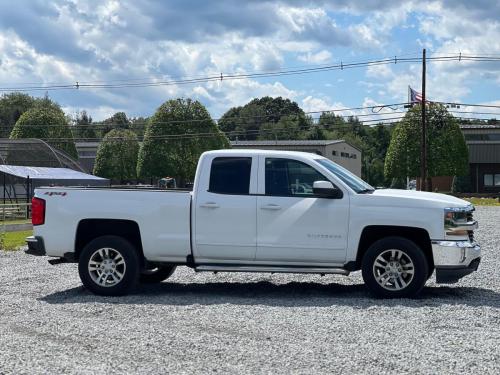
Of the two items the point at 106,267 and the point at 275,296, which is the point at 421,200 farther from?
the point at 106,267

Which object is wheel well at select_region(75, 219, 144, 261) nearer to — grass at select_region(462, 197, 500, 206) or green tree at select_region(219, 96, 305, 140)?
grass at select_region(462, 197, 500, 206)

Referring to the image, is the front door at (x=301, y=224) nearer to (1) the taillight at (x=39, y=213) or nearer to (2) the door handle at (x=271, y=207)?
(2) the door handle at (x=271, y=207)

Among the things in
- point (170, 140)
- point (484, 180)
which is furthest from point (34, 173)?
point (484, 180)

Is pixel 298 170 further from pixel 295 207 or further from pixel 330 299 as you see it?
pixel 330 299

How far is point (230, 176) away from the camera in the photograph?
10094 mm

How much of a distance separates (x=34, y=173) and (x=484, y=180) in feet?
167

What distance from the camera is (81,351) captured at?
22.4 ft

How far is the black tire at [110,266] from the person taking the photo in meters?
10.1

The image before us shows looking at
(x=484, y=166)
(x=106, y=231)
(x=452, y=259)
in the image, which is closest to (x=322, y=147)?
(x=484, y=166)

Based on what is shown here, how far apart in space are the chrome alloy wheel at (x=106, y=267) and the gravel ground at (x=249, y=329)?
28 cm

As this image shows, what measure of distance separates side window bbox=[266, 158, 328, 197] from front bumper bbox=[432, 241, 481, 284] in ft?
5.88

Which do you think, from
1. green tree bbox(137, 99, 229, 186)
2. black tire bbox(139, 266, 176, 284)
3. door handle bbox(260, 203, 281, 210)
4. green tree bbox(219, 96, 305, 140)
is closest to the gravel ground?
black tire bbox(139, 266, 176, 284)

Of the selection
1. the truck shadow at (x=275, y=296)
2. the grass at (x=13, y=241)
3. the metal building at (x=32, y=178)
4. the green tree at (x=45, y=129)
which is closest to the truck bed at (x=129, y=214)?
the truck shadow at (x=275, y=296)

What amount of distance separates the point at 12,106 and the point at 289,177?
117 meters
